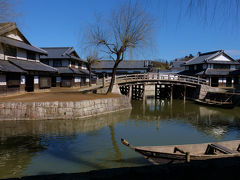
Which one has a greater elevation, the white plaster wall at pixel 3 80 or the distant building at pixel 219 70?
the distant building at pixel 219 70

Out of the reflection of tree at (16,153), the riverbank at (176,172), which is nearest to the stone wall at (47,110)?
the reflection of tree at (16,153)

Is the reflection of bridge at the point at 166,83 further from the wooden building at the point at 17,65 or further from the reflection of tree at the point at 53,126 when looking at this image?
the reflection of tree at the point at 53,126

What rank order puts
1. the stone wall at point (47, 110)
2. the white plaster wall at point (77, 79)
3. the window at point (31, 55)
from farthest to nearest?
1. the white plaster wall at point (77, 79)
2. the window at point (31, 55)
3. the stone wall at point (47, 110)

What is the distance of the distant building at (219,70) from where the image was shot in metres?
34.5

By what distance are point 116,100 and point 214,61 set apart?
24.8 metres

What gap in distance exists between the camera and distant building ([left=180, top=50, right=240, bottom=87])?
113 ft

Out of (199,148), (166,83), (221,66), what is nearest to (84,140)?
(199,148)

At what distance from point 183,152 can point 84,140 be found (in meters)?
6.03

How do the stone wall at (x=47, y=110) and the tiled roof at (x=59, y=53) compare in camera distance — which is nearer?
the stone wall at (x=47, y=110)

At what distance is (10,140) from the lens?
10516 mm

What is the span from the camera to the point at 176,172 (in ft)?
8.13

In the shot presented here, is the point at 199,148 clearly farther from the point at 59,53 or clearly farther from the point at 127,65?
the point at 127,65

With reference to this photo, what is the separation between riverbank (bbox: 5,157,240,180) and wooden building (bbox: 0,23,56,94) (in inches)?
654

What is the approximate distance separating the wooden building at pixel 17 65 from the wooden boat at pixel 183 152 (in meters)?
14.5
